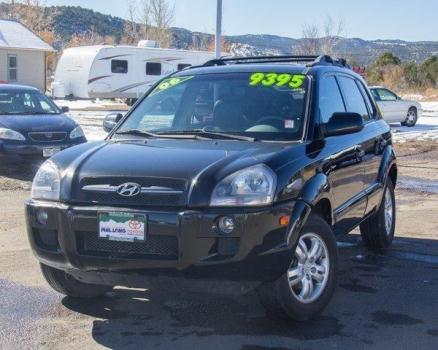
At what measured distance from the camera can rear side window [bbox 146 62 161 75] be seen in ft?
113

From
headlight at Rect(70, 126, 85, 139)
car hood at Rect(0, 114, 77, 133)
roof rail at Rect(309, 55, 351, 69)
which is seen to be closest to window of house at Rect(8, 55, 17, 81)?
car hood at Rect(0, 114, 77, 133)

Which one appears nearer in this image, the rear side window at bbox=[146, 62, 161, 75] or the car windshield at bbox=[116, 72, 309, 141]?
the car windshield at bbox=[116, 72, 309, 141]

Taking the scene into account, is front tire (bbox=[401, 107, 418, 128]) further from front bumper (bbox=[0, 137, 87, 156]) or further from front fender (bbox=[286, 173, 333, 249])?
front fender (bbox=[286, 173, 333, 249])

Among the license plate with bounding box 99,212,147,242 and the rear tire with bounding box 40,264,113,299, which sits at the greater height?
the license plate with bounding box 99,212,147,242

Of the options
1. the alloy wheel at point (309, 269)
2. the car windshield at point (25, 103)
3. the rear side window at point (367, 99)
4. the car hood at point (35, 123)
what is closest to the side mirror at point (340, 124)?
the alloy wheel at point (309, 269)

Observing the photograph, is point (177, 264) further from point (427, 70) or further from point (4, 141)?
point (427, 70)

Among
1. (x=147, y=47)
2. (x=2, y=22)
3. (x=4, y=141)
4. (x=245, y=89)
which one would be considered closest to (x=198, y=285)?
(x=245, y=89)

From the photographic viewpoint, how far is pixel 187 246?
13.9 ft

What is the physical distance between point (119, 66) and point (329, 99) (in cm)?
2847

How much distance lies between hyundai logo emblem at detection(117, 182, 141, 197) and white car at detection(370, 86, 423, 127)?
65.7ft

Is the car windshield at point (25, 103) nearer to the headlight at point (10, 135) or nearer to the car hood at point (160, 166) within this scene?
the headlight at point (10, 135)

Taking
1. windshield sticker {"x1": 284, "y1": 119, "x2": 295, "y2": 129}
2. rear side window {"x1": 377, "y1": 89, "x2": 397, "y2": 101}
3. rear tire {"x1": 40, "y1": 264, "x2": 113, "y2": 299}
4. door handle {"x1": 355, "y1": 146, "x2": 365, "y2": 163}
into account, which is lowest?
rear tire {"x1": 40, "y1": 264, "x2": 113, "y2": 299}

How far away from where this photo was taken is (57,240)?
15.1 ft

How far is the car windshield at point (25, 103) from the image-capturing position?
12870 mm
